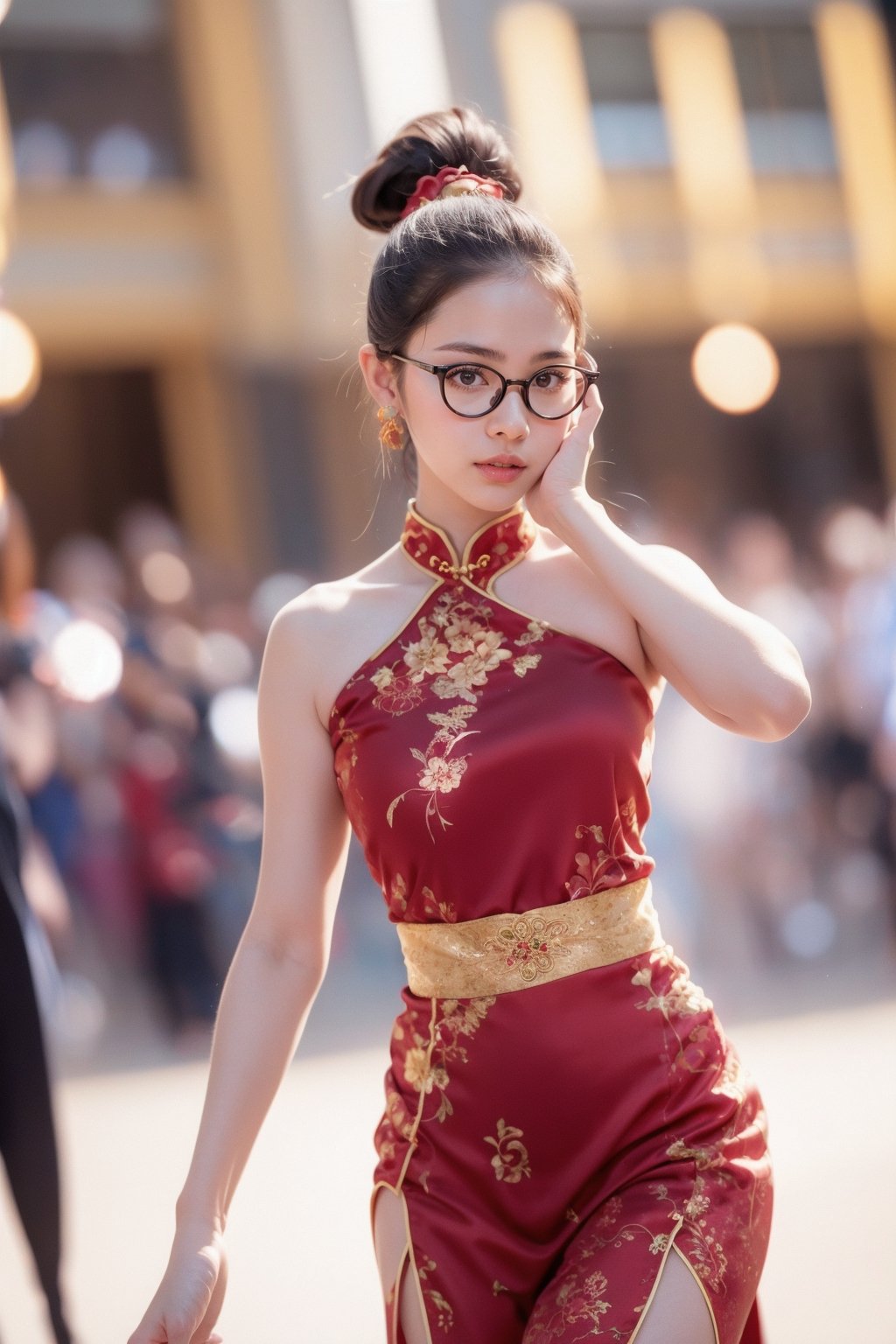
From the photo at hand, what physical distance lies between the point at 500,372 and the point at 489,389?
0.02m

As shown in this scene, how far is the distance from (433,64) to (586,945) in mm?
12399

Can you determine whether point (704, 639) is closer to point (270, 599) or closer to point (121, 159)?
point (270, 599)

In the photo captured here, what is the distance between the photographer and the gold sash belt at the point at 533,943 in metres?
1.96

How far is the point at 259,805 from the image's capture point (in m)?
6.91

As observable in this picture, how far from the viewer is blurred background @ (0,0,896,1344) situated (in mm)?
6781

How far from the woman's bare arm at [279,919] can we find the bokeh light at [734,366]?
12.3 m

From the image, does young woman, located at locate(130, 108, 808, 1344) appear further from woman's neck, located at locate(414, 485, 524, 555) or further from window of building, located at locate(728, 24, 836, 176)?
window of building, located at locate(728, 24, 836, 176)

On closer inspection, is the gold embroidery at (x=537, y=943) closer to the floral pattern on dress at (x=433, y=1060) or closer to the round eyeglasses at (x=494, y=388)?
the floral pattern on dress at (x=433, y=1060)

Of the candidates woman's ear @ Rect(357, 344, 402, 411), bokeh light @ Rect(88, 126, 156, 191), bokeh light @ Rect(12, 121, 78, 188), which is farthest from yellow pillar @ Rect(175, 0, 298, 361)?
woman's ear @ Rect(357, 344, 402, 411)

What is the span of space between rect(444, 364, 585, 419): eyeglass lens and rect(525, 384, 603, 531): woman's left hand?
33mm

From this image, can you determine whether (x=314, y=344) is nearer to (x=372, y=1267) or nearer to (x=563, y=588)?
(x=372, y=1267)

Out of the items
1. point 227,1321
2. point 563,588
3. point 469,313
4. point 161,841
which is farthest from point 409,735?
point 161,841

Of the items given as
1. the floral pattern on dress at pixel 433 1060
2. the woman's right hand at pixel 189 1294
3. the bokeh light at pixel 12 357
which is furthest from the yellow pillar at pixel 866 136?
the woman's right hand at pixel 189 1294

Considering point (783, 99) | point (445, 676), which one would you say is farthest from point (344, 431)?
point (445, 676)
